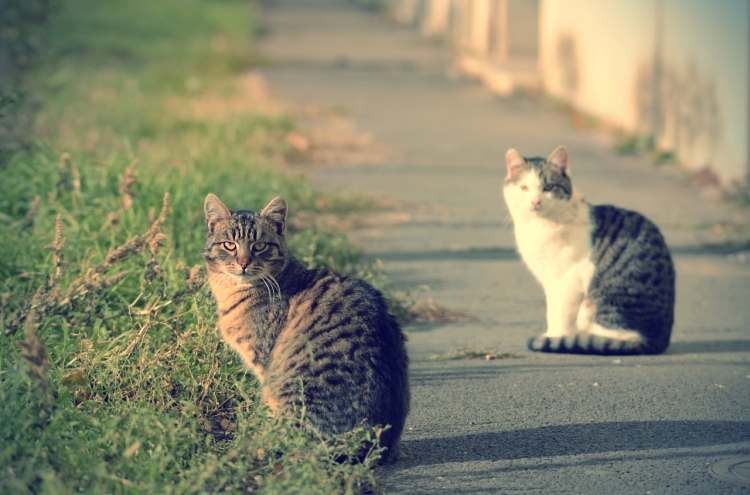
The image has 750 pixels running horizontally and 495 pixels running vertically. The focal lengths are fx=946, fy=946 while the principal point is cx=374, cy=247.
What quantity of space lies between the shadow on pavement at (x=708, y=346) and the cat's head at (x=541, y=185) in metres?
1.05

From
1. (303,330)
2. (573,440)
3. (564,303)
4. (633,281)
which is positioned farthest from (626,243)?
(303,330)

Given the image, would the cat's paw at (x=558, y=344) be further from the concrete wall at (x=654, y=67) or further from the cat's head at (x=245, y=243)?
the concrete wall at (x=654, y=67)

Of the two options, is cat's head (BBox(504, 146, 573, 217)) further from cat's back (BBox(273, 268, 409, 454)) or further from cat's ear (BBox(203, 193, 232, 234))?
cat's ear (BBox(203, 193, 232, 234))

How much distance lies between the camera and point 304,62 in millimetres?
20156

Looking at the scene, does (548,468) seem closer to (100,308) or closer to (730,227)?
(100,308)

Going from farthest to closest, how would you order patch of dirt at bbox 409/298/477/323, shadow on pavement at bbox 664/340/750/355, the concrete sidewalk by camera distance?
1. patch of dirt at bbox 409/298/477/323
2. shadow on pavement at bbox 664/340/750/355
3. the concrete sidewalk

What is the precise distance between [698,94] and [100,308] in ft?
23.7

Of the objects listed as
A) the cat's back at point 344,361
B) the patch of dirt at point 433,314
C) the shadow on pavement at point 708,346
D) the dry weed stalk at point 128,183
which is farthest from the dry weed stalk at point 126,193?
the shadow on pavement at point 708,346

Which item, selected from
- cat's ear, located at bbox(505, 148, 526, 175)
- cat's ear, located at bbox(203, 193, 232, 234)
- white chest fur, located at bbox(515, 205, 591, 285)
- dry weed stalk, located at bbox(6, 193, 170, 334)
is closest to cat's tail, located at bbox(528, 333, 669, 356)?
white chest fur, located at bbox(515, 205, 591, 285)

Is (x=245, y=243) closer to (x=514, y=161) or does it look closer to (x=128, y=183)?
(x=128, y=183)

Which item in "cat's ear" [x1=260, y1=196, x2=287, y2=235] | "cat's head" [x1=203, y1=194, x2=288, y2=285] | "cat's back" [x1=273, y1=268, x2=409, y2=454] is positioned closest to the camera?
"cat's back" [x1=273, y1=268, x2=409, y2=454]

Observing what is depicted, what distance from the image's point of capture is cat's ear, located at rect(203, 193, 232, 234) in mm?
4219

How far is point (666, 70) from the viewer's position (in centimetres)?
1095

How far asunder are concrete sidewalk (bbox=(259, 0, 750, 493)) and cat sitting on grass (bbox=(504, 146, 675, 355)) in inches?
4.9
